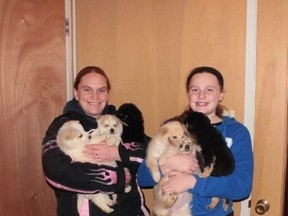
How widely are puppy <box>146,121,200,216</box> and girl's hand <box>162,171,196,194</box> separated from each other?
0.08 metres

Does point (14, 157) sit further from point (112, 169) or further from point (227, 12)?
point (227, 12)

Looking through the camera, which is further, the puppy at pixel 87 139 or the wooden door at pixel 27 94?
the wooden door at pixel 27 94

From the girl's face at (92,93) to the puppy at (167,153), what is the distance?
0.53 metres

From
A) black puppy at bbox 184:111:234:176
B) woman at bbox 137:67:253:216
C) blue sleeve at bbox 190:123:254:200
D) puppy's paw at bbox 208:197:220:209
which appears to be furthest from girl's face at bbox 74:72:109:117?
puppy's paw at bbox 208:197:220:209

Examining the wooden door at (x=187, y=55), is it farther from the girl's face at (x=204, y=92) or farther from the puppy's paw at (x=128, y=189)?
the puppy's paw at (x=128, y=189)

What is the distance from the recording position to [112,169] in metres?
2.30

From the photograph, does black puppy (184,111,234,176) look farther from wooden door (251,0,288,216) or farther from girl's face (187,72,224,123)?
wooden door (251,0,288,216)

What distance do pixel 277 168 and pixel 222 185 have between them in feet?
2.29

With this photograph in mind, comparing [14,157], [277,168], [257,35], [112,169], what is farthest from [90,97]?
[277,168]

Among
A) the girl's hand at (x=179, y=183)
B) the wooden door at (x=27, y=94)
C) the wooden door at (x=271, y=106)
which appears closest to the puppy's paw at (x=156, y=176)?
the girl's hand at (x=179, y=183)

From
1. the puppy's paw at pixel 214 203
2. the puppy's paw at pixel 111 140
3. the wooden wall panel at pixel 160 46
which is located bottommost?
the puppy's paw at pixel 214 203

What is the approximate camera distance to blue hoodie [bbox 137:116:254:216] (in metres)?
2.04

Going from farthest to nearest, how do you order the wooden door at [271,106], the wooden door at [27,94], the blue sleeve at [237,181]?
the wooden door at [27,94] → the wooden door at [271,106] → the blue sleeve at [237,181]

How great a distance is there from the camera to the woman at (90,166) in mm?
2195
